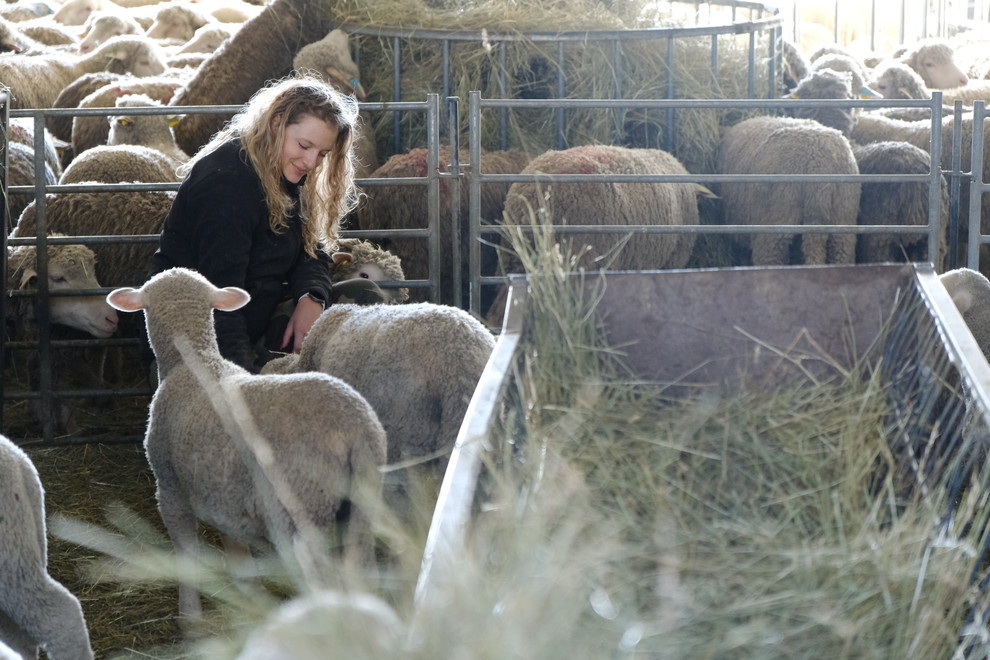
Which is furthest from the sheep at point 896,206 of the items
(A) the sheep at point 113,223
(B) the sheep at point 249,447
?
(B) the sheep at point 249,447

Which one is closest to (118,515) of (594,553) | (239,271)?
(239,271)

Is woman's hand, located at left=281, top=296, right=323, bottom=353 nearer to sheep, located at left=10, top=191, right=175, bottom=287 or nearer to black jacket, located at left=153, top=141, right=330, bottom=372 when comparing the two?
black jacket, located at left=153, top=141, right=330, bottom=372

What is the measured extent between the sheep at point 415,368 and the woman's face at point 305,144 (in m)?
0.82

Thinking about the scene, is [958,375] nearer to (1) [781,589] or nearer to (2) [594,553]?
(1) [781,589]

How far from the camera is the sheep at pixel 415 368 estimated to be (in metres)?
3.57

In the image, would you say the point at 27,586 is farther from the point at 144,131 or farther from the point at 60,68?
the point at 60,68

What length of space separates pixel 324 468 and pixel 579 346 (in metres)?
0.78

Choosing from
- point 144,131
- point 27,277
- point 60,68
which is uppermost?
point 60,68

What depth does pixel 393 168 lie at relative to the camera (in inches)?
245

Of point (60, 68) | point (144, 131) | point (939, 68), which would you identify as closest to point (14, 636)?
point (144, 131)

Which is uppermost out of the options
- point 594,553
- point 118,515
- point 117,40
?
point 117,40

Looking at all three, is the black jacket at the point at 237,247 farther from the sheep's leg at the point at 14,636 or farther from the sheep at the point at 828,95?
the sheep at the point at 828,95

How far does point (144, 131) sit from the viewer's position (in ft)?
23.6

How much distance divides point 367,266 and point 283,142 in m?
1.15
